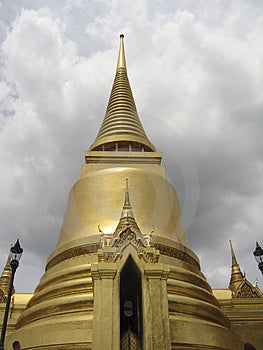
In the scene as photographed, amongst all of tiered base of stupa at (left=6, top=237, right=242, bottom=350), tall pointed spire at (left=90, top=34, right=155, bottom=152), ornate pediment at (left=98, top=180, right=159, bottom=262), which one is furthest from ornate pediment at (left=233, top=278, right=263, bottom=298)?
tall pointed spire at (left=90, top=34, right=155, bottom=152)

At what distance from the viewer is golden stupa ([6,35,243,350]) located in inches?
323

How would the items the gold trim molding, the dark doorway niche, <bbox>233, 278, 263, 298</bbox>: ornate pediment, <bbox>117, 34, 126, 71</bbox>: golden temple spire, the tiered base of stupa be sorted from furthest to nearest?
<bbox>117, 34, 126, 71</bbox>: golden temple spire
<bbox>233, 278, 263, 298</bbox>: ornate pediment
the gold trim molding
the dark doorway niche
the tiered base of stupa

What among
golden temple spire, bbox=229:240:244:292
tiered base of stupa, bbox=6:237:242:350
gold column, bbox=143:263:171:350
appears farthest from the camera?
golden temple spire, bbox=229:240:244:292

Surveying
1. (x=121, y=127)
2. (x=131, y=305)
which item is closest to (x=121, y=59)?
(x=121, y=127)

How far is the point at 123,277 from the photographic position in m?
9.23

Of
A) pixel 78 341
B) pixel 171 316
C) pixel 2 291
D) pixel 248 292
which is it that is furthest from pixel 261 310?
pixel 2 291

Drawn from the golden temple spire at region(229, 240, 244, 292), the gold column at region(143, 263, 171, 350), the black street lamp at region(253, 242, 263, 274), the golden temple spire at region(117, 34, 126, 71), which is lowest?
the gold column at region(143, 263, 171, 350)

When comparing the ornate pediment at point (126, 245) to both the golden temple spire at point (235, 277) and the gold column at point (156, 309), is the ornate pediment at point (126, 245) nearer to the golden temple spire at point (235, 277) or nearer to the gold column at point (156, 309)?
the gold column at point (156, 309)

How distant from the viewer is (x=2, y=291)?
1440cm

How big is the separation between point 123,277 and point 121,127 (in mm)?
10762

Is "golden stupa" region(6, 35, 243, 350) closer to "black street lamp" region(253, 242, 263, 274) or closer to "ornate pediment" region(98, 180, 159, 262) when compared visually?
"ornate pediment" region(98, 180, 159, 262)

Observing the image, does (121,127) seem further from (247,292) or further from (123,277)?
(123,277)

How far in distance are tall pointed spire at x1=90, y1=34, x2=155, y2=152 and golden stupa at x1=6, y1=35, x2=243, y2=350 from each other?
1.17 m

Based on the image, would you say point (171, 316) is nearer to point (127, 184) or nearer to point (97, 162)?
point (127, 184)
